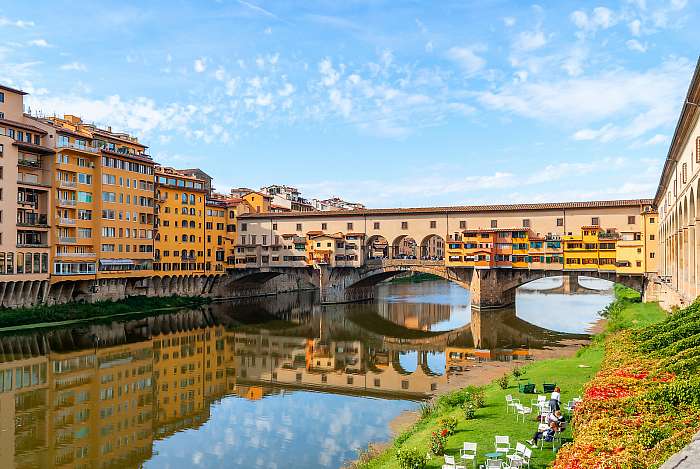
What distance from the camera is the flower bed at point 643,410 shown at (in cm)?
943

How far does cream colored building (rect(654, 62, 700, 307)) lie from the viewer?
82.3 ft

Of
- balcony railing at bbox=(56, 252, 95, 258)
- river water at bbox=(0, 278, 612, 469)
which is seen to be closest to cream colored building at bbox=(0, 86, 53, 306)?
balcony railing at bbox=(56, 252, 95, 258)

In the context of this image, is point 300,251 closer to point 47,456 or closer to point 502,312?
point 502,312

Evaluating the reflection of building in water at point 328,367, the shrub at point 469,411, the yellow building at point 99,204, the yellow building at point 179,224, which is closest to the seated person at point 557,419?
the shrub at point 469,411

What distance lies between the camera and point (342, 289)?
228 feet

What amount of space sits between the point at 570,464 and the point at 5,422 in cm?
2277

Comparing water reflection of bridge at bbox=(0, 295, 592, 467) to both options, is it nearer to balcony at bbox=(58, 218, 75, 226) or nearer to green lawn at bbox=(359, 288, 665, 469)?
green lawn at bbox=(359, 288, 665, 469)

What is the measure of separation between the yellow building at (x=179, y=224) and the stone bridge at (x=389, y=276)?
6861 millimetres

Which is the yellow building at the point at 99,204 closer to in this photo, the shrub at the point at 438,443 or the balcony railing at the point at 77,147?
the balcony railing at the point at 77,147

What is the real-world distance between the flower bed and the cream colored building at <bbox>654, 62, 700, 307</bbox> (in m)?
9.11

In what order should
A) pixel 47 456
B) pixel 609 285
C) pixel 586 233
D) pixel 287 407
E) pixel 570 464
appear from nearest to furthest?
pixel 570 464
pixel 47 456
pixel 287 407
pixel 586 233
pixel 609 285

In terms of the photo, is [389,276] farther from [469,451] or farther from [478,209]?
[469,451]

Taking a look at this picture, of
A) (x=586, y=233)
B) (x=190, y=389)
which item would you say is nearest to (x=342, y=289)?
(x=586, y=233)

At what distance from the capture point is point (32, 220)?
50.0 meters
